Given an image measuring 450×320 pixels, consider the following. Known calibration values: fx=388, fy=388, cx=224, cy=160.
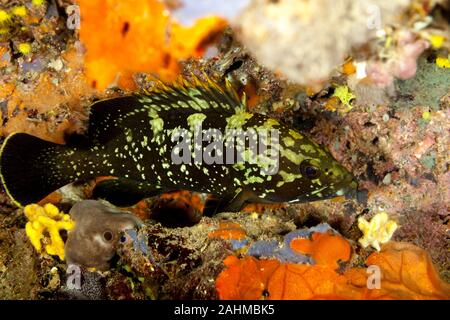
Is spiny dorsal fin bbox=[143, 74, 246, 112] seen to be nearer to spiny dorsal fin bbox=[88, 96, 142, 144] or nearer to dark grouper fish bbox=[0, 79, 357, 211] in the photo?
dark grouper fish bbox=[0, 79, 357, 211]

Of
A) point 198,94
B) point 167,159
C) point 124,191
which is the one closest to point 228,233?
point 167,159

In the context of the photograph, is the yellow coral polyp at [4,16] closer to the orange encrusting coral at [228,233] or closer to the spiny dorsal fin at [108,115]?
the spiny dorsal fin at [108,115]

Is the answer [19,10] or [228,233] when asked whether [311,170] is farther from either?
[19,10]

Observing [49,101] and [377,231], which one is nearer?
[377,231]

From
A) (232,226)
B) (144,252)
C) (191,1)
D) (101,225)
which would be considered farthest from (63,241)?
(191,1)

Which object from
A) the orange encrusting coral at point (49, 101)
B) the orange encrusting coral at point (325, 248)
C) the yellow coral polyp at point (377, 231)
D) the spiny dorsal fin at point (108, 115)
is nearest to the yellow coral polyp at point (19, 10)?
the orange encrusting coral at point (49, 101)

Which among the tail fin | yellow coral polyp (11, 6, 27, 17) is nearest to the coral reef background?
yellow coral polyp (11, 6, 27, 17)
